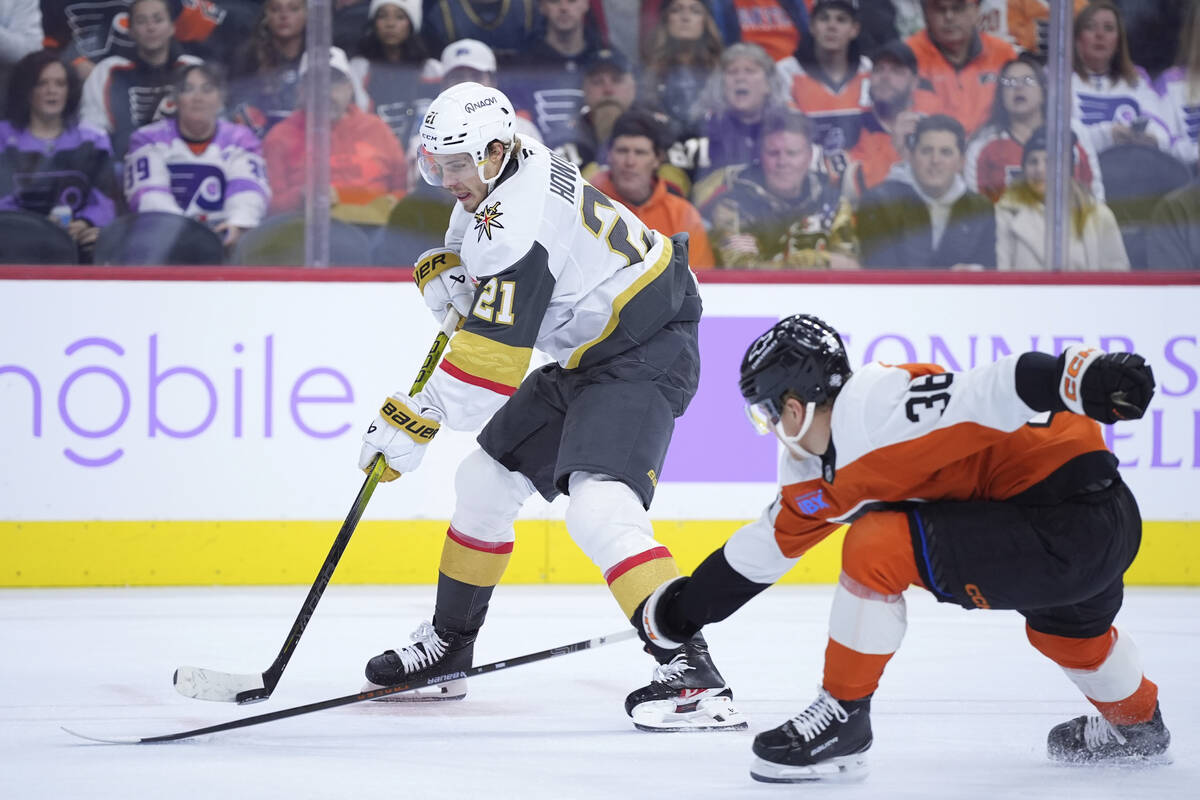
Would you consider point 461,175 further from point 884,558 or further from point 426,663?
point 884,558

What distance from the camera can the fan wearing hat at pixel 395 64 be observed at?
4.79 metres

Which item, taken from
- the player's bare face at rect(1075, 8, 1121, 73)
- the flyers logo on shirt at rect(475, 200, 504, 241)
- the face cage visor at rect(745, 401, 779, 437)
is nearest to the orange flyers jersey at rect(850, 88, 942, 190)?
the player's bare face at rect(1075, 8, 1121, 73)

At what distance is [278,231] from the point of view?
464 cm

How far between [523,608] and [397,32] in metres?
2.03

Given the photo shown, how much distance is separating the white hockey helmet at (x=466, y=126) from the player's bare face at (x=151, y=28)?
2.38 metres

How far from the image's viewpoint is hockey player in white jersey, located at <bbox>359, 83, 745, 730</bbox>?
2.58 metres

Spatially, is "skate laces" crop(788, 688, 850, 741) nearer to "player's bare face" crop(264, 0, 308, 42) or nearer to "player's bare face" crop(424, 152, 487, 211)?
"player's bare face" crop(424, 152, 487, 211)

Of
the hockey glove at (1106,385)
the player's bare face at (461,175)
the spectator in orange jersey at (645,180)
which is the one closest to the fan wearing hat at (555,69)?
the spectator in orange jersey at (645,180)

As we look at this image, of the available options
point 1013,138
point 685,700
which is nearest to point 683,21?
point 1013,138

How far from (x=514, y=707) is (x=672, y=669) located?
14.0 inches

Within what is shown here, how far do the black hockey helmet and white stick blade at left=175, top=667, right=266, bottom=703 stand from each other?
1.16m

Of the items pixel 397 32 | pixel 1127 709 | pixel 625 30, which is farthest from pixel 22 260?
pixel 1127 709

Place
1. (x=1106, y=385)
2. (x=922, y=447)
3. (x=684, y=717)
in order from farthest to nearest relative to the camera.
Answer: (x=684, y=717) → (x=922, y=447) → (x=1106, y=385)

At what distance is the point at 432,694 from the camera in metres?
2.91
